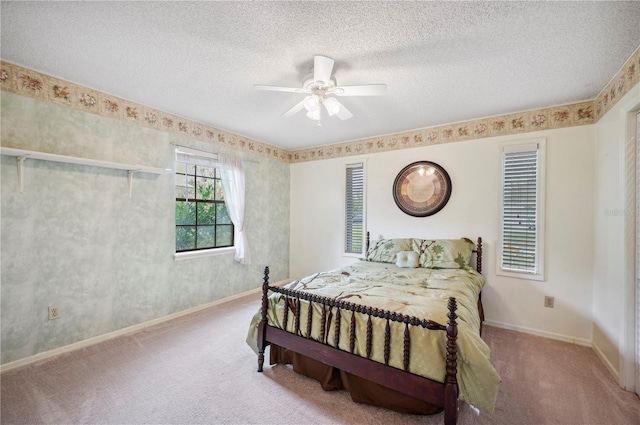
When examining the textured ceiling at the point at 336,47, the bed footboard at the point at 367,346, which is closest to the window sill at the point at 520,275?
the textured ceiling at the point at 336,47

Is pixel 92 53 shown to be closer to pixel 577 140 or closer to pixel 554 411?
pixel 554 411

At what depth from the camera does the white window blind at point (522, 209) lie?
3094mm

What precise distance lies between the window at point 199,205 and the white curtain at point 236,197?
5.4 inches

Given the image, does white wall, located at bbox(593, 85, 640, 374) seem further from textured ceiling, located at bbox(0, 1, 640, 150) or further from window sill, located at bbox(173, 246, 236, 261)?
window sill, located at bbox(173, 246, 236, 261)

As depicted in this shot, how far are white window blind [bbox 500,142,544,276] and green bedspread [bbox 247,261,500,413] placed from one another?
1.70ft

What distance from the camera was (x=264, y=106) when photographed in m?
3.05

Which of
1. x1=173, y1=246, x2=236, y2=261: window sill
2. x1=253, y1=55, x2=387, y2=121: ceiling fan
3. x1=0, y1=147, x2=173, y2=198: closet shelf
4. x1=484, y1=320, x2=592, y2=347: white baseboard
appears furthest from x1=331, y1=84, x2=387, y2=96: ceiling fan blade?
x1=484, y1=320, x2=592, y2=347: white baseboard

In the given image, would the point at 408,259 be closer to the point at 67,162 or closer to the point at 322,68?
the point at 322,68

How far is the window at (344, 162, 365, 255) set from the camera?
4.38 meters

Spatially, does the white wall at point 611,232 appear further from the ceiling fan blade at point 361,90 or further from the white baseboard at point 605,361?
the ceiling fan blade at point 361,90

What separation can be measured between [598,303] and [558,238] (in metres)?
0.69

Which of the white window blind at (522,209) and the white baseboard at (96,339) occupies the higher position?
the white window blind at (522,209)

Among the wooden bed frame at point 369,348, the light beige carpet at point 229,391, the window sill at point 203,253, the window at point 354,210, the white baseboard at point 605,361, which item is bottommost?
the light beige carpet at point 229,391

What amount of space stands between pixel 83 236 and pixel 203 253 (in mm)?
1321
